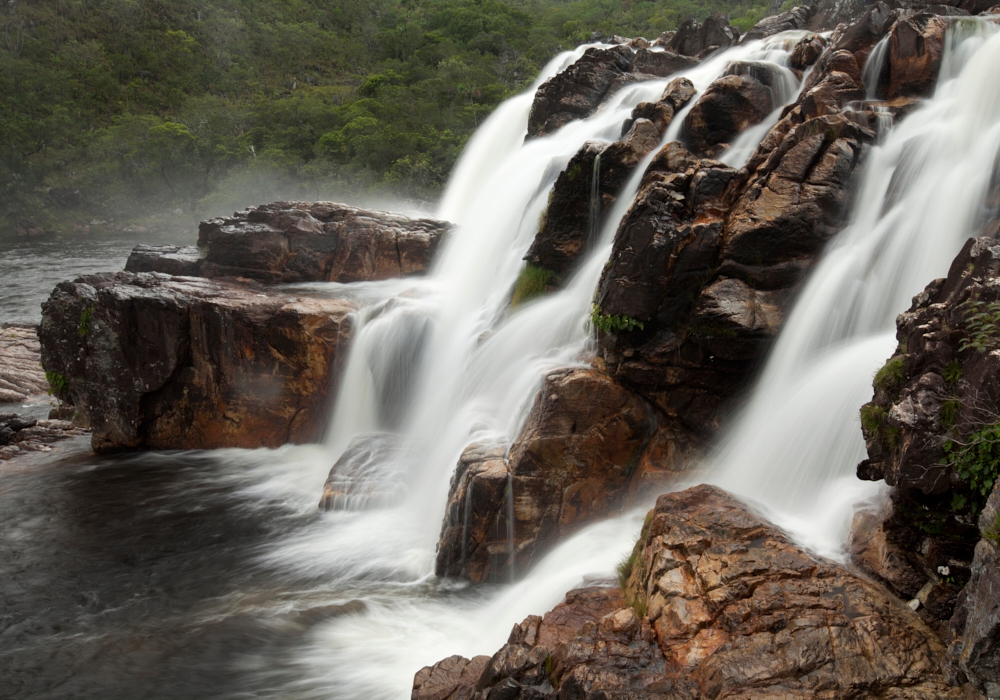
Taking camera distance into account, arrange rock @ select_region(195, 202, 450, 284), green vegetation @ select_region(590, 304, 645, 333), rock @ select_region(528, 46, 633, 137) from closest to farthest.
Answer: green vegetation @ select_region(590, 304, 645, 333) → rock @ select_region(195, 202, 450, 284) → rock @ select_region(528, 46, 633, 137)

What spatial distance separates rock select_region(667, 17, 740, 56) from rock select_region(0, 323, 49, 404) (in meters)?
22.5

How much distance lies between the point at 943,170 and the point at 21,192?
5217cm

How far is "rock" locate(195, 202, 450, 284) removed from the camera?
1700 cm

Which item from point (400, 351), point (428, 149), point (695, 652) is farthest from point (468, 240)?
point (428, 149)

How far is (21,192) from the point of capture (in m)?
44.2

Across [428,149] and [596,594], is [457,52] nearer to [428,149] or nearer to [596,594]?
[428,149]

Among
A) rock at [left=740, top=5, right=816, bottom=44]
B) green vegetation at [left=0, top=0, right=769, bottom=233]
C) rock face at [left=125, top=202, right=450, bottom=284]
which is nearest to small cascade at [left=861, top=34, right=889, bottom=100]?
rock at [left=740, top=5, right=816, bottom=44]

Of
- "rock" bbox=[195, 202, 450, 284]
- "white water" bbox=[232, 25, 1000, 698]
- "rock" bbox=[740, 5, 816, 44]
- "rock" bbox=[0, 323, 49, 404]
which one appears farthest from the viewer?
"rock" bbox=[740, 5, 816, 44]

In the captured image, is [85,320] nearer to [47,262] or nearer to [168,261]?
[168,261]

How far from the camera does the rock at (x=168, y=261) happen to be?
17.1m

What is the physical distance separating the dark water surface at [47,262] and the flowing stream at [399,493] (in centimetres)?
1474

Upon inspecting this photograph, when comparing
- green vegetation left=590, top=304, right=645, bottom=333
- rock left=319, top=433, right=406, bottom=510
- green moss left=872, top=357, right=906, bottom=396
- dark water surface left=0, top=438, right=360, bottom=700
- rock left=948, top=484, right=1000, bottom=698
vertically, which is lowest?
Result: dark water surface left=0, top=438, right=360, bottom=700

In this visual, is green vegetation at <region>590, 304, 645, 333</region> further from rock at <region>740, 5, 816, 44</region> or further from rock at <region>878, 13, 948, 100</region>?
rock at <region>740, 5, 816, 44</region>

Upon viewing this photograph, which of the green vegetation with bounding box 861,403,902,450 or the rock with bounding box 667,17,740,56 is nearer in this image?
the green vegetation with bounding box 861,403,902,450
